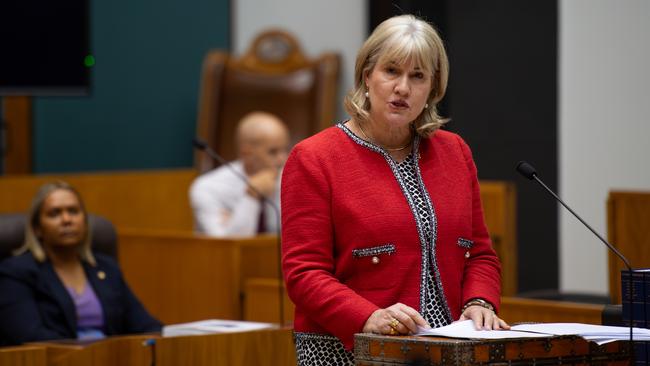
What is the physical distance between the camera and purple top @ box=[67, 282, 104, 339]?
434 centimetres

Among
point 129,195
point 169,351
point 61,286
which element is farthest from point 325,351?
point 129,195

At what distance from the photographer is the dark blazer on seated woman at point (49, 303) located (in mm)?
4137

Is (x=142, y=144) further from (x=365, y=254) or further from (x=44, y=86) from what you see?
(x=365, y=254)

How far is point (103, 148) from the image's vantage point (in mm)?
7660

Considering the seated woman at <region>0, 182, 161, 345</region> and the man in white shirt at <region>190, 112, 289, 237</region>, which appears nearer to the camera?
the seated woman at <region>0, 182, 161, 345</region>

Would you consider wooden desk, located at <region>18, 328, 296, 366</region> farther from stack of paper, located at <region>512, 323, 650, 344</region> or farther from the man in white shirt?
the man in white shirt

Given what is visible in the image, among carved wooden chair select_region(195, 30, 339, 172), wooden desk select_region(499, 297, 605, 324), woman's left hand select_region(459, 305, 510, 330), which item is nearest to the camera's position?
woman's left hand select_region(459, 305, 510, 330)

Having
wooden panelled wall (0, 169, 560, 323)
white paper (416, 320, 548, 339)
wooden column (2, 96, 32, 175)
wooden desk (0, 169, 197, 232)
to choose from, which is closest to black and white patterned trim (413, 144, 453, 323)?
white paper (416, 320, 548, 339)

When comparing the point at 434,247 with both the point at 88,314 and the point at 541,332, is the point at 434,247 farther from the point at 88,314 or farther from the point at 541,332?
the point at 88,314

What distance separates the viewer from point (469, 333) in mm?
2275

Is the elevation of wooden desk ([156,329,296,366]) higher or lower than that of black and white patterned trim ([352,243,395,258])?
lower

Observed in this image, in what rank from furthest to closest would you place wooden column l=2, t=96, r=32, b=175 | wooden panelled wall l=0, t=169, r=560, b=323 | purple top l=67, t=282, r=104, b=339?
wooden column l=2, t=96, r=32, b=175, wooden panelled wall l=0, t=169, r=560, b=323, purple top l=67, t=282, r=104, b=339

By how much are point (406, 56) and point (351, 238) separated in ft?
1.20

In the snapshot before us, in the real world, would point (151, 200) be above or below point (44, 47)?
below
